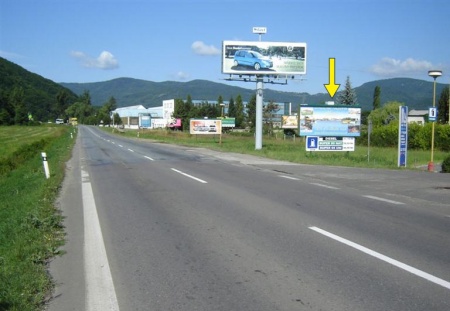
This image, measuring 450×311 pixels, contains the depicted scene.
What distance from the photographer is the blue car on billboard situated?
43241mm

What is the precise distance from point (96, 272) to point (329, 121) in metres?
26.9

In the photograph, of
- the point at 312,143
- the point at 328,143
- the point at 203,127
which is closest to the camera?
the point at 312,143

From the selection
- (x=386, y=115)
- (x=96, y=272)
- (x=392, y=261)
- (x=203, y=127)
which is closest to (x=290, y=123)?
(x=386, y=115)

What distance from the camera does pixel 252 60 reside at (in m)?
43.3

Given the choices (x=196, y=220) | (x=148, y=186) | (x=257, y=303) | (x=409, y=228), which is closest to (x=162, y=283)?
(x=257, y=303)

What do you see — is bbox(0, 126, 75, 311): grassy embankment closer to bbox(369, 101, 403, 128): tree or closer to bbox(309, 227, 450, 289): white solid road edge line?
bbox(309, 227, 450, 289): white solid road edge line

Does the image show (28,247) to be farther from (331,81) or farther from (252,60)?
(252,60)

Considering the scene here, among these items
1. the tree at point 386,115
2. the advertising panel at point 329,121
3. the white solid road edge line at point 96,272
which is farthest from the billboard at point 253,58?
the tree at point 386,115

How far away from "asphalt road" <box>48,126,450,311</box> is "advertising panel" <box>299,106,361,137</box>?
17.2 metres

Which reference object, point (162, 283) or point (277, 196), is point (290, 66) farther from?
point (162, 283)

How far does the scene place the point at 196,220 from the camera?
9.53 m

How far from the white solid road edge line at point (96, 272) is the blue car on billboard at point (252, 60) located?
34.8m

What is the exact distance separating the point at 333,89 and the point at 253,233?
75.5 ft

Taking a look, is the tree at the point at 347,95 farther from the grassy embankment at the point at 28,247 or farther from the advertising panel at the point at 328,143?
the grassy embankment at the point at 28,247
